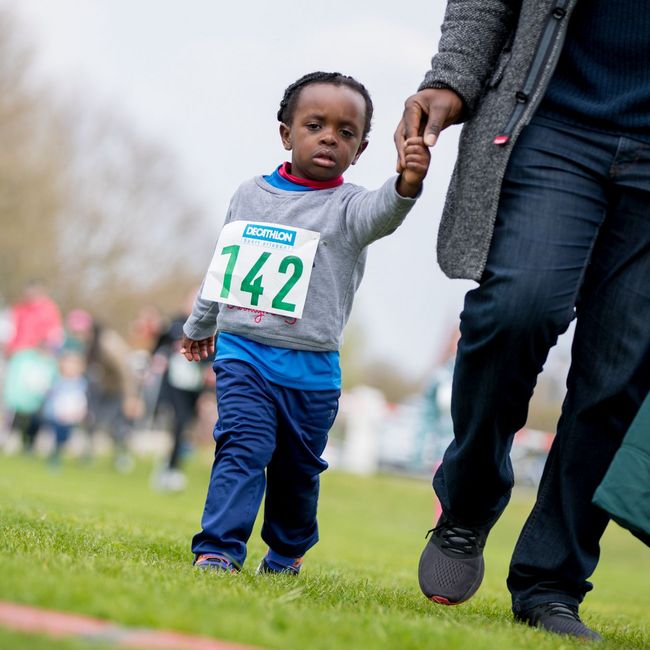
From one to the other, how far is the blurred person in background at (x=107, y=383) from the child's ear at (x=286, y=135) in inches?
558

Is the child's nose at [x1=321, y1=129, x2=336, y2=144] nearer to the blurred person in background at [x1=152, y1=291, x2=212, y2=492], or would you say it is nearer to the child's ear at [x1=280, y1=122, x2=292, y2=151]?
the child's ear at [x1=280, y1=122, x2=292, y2=151]

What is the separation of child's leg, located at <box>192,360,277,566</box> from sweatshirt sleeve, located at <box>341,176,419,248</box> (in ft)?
1.90

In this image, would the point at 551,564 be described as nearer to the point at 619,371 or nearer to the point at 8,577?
Answer: the point at 619,371

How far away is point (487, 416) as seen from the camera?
366 cm

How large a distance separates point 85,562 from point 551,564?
1.35m

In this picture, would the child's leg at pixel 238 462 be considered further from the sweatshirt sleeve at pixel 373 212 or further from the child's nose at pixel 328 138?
the child's nose at pixel 328 138

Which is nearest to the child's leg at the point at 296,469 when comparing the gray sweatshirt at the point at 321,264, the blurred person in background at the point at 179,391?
the gray sweatshirt at the point at 321,264

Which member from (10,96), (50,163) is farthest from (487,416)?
(50,163)

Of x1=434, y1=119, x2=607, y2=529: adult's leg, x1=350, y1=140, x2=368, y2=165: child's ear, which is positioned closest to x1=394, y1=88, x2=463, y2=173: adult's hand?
x1=434, y1=119, x2=607, y2=529: adult's leg

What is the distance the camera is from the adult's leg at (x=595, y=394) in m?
3.62

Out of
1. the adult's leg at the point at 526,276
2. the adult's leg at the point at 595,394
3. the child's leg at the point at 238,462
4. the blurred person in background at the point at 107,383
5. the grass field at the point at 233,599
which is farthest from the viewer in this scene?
the blurred person in background at the point at 107,383

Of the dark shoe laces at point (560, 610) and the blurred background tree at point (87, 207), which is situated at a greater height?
the dark shoe laces at point (560, 610)

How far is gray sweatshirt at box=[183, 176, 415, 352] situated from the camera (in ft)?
14.2

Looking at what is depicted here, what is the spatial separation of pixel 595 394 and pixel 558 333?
24 centimetres
